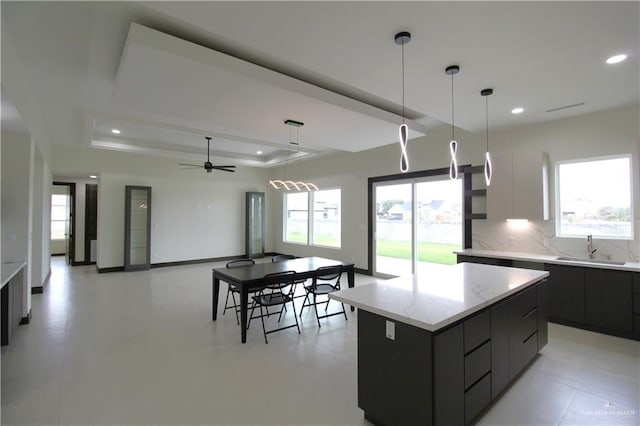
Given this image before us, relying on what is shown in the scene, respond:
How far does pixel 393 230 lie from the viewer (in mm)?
6625

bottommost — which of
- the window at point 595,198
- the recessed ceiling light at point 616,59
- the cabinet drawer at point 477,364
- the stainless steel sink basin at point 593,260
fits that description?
the cabinet drawer at point 477,364

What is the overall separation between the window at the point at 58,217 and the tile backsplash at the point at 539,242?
12290 millimetres

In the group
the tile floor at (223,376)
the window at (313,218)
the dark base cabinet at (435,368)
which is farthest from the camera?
the window at (313,218)

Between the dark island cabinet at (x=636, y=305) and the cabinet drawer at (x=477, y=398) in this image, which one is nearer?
the cabinet drawer at (x=477, y=398)

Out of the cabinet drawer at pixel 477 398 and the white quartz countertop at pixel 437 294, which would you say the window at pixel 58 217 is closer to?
the white quartz countertop at pixel 437 294

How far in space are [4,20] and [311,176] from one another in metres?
6.80

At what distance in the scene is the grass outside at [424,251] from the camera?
5746 mm

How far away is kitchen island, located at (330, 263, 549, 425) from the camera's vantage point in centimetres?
177

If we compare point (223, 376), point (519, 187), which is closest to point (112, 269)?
point (223, 376)

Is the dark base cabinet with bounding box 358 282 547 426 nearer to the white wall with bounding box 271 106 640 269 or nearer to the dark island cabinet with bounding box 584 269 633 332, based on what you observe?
the dark island cabinet with bounding box 584 269 633 332

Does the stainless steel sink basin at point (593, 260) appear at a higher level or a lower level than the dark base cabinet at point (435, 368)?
higher

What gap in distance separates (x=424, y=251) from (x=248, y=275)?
150 inches

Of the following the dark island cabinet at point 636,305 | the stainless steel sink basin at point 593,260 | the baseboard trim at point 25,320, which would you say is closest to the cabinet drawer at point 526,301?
the dark island cabinet at point 636,305

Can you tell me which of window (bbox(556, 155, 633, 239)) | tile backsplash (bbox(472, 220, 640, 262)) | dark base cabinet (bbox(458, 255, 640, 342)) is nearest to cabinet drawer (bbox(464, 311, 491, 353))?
dark base cabinet (bbox(458, 255, 640, 342))
